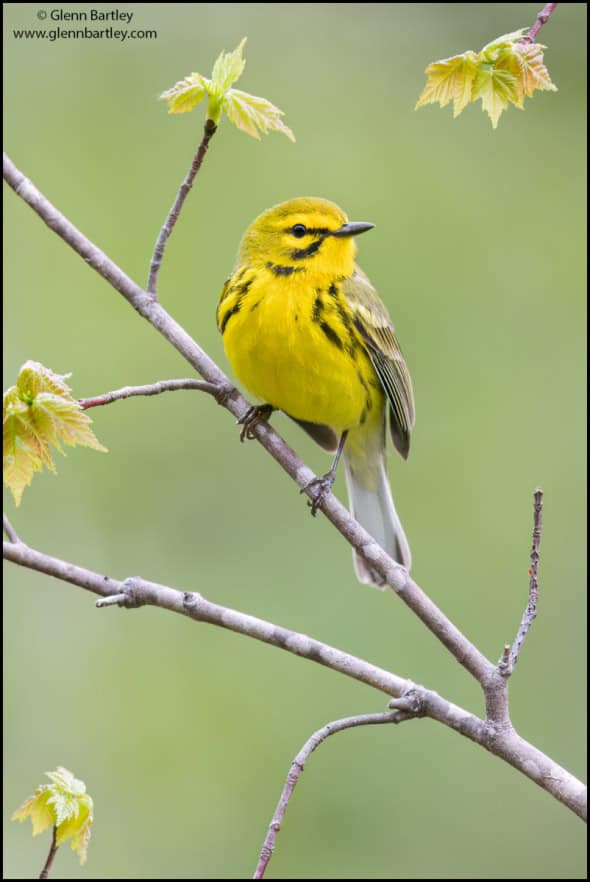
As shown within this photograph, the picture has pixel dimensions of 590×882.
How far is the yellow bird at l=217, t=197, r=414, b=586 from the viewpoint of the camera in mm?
3705

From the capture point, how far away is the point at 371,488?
14.9 feet

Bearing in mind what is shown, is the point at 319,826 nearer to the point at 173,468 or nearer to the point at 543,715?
the point at 543,715

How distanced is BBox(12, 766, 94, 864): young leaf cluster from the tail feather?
230 centimetres

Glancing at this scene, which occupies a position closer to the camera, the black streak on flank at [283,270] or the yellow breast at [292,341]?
the yellow breast at [292,341]

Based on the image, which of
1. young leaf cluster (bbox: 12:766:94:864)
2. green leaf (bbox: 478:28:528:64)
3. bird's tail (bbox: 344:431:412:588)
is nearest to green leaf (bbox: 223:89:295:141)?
green leaf (bbox: 478:28:528:64)

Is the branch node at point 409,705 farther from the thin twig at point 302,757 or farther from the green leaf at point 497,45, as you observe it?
the green leaf at point 497,45

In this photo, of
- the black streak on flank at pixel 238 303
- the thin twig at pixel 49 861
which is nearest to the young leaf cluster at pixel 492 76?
the black streak on flank at pixel 238 303

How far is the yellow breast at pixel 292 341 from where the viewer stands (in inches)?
145

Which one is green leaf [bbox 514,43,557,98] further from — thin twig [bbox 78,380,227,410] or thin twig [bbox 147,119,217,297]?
thin twig [bbox 78,380,227,410]

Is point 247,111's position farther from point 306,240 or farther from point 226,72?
point 306,240

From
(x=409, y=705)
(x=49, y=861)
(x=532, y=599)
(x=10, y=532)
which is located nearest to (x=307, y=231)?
(x=10, y=532)

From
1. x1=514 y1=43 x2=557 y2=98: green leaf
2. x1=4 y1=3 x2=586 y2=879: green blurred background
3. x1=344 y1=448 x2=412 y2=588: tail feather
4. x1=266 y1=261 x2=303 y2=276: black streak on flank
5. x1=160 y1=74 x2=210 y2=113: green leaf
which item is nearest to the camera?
x1=514 y1=43 x2=557 y2=98: green leaf

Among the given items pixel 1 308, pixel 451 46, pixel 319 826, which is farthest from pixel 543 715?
pixel 451 46

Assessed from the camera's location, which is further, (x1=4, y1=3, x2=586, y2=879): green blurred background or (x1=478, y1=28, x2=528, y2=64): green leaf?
(x1=4, y1=3, x2=586, y2=879): green blurred background
